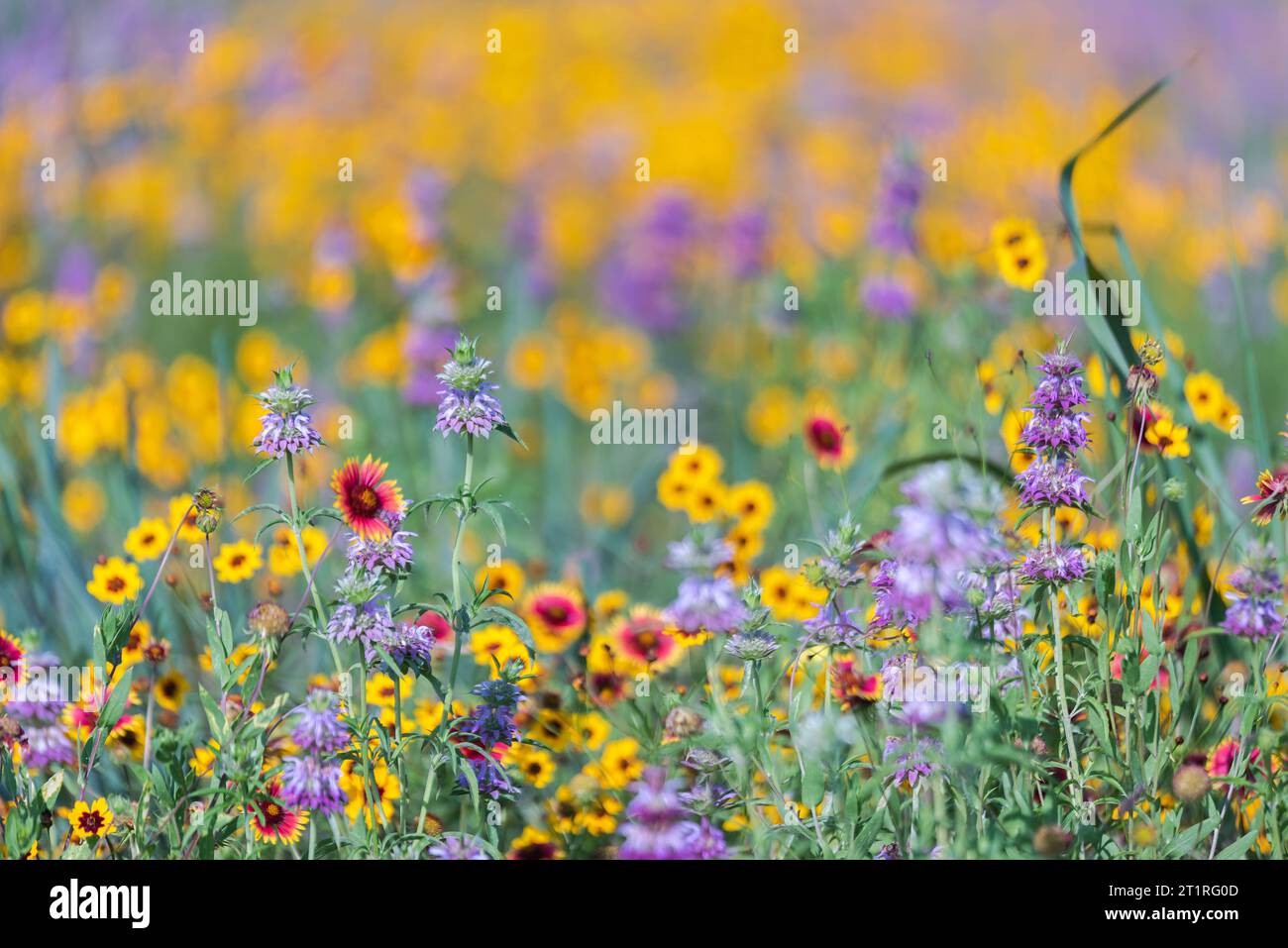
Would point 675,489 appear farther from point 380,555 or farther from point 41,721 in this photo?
point 41,721

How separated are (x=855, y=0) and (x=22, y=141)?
6068mm

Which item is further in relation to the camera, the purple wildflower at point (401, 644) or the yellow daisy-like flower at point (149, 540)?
the yellow daisy-like flower at point (149, 540)

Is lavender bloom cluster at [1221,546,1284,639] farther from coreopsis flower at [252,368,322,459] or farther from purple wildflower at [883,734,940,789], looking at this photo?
coreopsis flower at [252,368,322,459]

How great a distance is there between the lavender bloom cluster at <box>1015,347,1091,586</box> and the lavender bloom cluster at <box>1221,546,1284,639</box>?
0.72 feet

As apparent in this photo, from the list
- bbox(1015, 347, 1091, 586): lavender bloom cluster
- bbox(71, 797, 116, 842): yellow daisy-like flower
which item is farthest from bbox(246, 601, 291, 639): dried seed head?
bbox(1015, 347, 1091, 586): lavender bloom cluster

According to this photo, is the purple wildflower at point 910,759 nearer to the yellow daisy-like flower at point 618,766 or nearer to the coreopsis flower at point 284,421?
the yellow daisy-like flower at point 618,766

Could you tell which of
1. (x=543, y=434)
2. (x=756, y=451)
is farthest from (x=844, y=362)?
(x=543, y=434)

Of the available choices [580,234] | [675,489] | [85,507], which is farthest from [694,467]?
[580,234]

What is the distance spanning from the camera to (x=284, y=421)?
75.8 inches

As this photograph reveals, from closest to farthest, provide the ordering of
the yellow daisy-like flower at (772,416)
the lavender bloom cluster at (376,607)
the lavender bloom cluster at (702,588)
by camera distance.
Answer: the lavender bloom cluster at (702,588) → the lavender bloom cluster at (376,607) → the yellow daisy-like flower at (772,416)

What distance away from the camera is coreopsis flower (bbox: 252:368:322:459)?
6.25 ft

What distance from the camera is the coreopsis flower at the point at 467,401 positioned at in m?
1.94

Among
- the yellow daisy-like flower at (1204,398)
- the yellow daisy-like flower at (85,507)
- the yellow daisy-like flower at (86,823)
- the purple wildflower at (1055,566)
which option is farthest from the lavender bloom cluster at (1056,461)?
the yellow daisy-like flower at (85,507)

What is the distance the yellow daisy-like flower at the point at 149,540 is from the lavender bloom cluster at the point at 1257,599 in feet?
5.69
